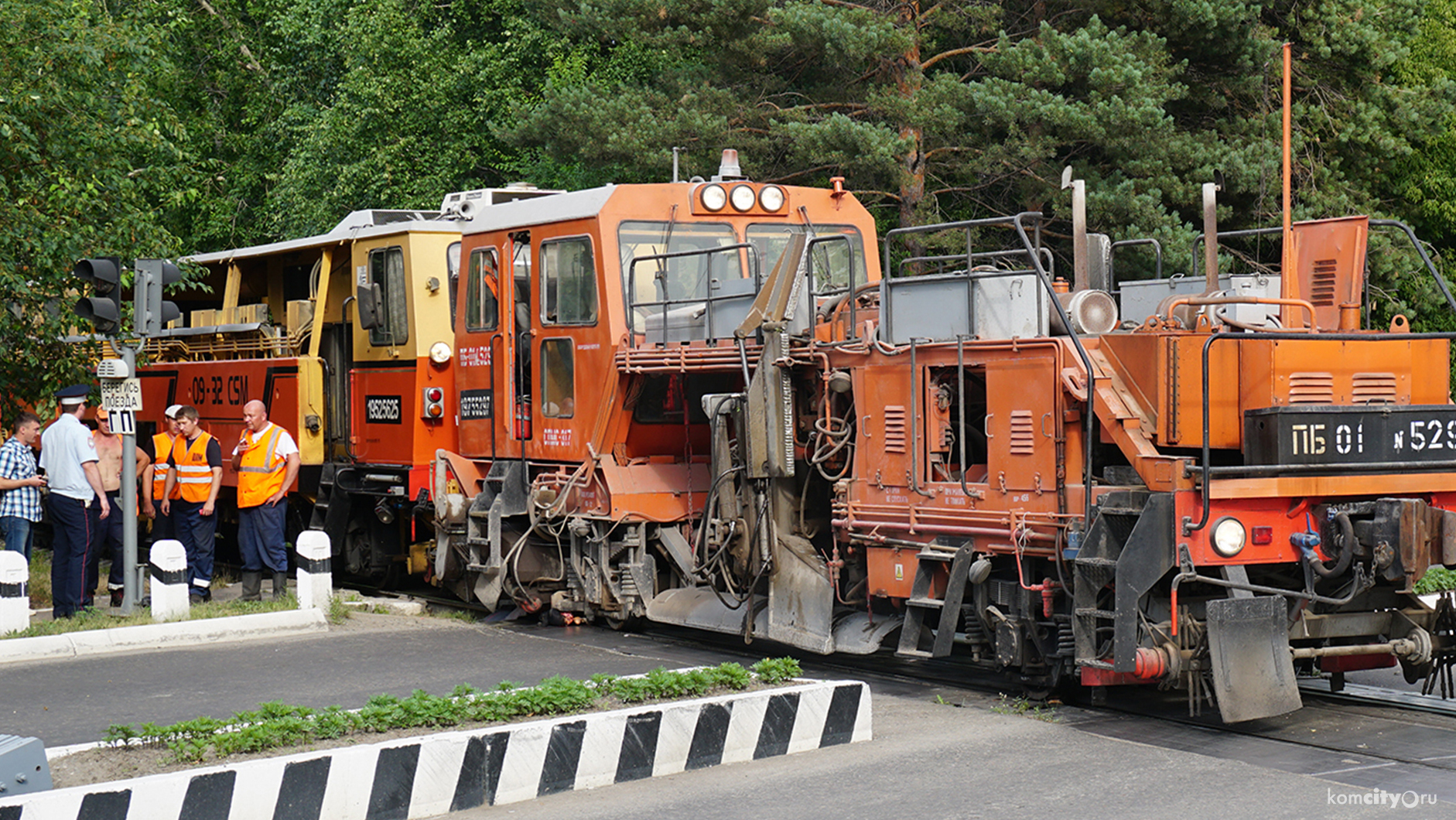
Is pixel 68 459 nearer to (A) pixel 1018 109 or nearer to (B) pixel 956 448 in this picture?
(B) pixel 956 448

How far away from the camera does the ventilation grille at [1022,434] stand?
877cm

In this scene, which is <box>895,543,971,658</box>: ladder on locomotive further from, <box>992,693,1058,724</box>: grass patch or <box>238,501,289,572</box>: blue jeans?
<box>238,501,289,572</box>: blue jeans

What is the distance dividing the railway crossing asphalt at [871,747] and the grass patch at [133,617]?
0.69 metres

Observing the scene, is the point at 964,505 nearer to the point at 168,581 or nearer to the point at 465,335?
the point at 465,335

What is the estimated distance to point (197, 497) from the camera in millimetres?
13711

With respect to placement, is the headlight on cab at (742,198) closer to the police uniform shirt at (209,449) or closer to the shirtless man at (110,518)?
the police uniform shirt at (209,449)

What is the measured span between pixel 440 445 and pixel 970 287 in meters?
6.50

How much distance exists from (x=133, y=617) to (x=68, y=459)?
4.77 ft

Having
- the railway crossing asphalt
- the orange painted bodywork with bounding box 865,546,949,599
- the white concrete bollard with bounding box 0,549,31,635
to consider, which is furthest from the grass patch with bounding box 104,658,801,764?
the white concrete bollard with bounding box 0,549,31,635

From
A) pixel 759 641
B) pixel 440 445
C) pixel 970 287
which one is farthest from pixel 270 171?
pixel 970 287

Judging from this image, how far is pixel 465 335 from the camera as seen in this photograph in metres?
13.3

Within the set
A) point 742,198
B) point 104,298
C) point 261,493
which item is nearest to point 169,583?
point 261,493

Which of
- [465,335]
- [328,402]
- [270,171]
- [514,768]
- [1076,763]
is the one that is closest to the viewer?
[514,768]

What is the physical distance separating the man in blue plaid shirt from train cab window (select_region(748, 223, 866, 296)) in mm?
6160
